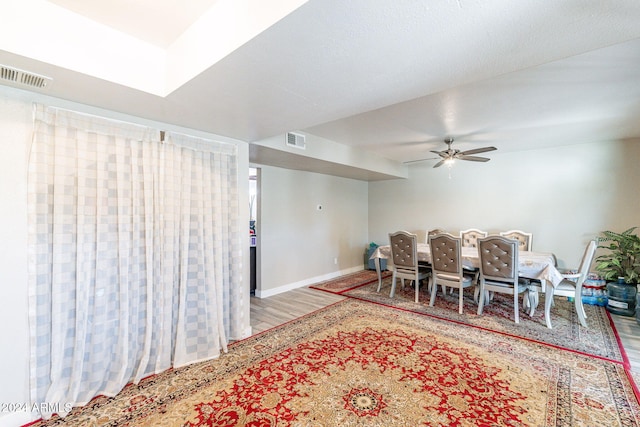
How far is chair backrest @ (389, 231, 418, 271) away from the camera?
4175 millimetres

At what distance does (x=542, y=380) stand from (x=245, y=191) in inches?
128

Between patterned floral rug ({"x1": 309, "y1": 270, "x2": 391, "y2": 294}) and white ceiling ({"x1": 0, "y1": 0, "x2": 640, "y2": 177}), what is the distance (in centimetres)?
317

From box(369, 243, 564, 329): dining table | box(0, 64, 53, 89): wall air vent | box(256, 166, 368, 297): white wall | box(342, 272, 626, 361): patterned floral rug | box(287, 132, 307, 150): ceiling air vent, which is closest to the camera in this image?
box(0, 64, 53, 89): wall air vent

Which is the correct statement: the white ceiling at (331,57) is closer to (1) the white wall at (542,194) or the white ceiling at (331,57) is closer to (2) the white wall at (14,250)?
(2) the white wall at (14,250)

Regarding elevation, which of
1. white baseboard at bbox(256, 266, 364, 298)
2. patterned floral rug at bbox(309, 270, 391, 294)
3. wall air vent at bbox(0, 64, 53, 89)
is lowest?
patterned floral rug at bbox(309, 270, 391, 294)

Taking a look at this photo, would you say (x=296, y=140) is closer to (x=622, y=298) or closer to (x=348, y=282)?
(x=348, y=282)

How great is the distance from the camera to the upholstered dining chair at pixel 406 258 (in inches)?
165

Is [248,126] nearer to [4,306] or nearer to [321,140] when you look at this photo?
[321,140]

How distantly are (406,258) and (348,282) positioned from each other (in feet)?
4.94

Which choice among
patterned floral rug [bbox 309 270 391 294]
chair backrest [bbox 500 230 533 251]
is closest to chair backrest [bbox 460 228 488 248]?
chair backrest [bbox 500 230 533 251]

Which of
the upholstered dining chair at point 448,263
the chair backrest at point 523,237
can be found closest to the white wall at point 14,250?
the upholstered dining chair at point 448,263

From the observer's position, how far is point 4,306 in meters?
1.68

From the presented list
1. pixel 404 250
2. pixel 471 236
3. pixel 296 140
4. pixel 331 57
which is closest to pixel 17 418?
pixel 331 57

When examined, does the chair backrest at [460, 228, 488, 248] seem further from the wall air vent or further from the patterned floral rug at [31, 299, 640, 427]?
the wall air vent
